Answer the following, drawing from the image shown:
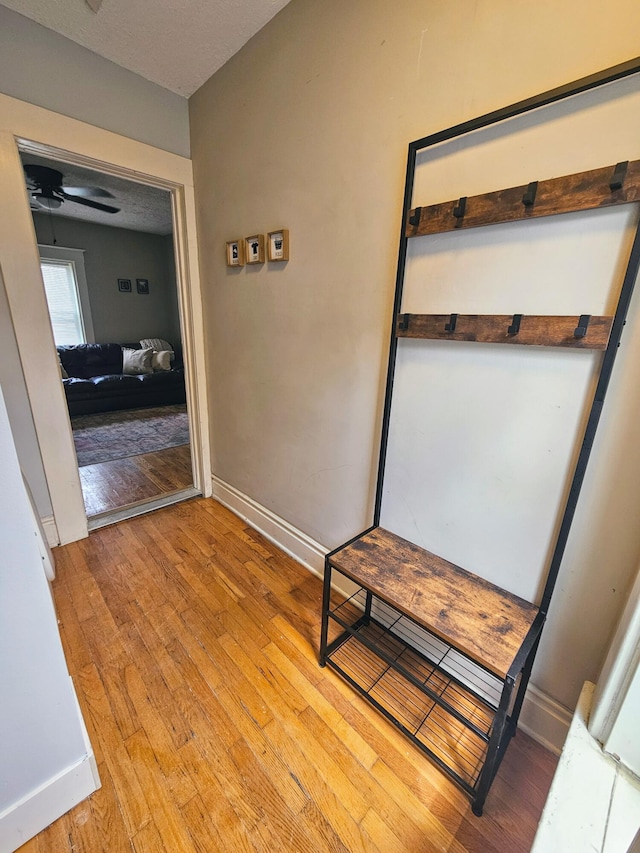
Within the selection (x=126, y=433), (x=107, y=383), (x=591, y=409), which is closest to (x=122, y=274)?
(x=107, y=383)

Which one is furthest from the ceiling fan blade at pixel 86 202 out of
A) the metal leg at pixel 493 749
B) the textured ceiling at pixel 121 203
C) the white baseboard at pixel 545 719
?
the white baseboard at pixel 545 719

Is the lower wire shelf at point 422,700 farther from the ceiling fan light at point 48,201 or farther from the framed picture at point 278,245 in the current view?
the ceiling fan light at point 48,201

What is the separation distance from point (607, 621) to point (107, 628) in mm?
1894

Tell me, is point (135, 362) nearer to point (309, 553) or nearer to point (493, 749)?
point (309, 553)

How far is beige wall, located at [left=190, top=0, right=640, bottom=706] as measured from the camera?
0.93 metres

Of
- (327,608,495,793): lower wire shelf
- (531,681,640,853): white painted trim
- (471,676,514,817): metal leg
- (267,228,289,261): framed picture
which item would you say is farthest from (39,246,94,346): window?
(531,681,640,853): white painted trim

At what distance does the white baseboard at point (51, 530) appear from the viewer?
2014mm

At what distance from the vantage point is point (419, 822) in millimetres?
966

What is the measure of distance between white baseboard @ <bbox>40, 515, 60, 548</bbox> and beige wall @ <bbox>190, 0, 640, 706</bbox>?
1084mm

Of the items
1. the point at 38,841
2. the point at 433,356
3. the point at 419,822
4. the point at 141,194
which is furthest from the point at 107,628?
the point at 141,194

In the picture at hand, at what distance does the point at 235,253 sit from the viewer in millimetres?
1940

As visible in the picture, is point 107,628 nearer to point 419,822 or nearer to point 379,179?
point 419,822

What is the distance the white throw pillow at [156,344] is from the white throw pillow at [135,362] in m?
0.27

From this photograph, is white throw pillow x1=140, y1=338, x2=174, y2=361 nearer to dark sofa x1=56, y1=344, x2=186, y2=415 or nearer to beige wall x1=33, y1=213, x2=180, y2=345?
dark sofa x1=56, y1=344, x2=186, y2=415
